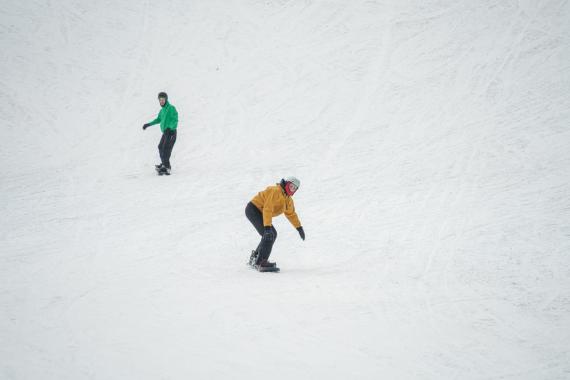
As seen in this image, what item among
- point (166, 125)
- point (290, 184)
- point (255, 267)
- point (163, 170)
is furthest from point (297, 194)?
point (290, 184)

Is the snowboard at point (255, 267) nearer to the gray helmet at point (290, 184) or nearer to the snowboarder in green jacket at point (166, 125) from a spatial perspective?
the gray helmet at point (290, 184)

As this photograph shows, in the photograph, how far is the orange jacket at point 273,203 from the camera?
651 centimetres

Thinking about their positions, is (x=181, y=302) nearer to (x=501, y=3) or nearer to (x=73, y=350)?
(x=73, y=350)

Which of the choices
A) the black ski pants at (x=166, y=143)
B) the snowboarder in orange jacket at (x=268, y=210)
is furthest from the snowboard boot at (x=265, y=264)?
the black ski pants at (x=166, y=143)

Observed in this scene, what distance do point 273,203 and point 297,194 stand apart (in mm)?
3647

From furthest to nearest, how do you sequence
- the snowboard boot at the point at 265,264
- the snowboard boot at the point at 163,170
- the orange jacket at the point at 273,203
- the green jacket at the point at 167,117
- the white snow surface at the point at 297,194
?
1. the snowboard boot at the point at 163,170
2. the green jacket at the point at 167,117
3. the snowboard boot at the point at 265,264
4. the orange jacket at the point at 273,203
5. the white snow surface at the point at 297,194

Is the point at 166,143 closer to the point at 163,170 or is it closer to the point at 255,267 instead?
the point at 163,170

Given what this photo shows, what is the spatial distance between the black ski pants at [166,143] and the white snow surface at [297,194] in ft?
1.68

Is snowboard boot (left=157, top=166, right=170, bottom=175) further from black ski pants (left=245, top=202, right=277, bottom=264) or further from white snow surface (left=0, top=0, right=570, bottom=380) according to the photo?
black ski pants (left=245, top=202, right=277, bottom=264)

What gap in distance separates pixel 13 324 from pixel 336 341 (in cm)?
291

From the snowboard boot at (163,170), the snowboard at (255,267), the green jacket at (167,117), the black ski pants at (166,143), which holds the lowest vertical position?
the snowboard at (255,267)

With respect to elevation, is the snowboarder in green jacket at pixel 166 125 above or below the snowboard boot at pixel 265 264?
above

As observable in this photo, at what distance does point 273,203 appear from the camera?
6.56 m

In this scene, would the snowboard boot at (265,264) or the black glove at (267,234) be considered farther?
the snowboard boot at (265,264)
